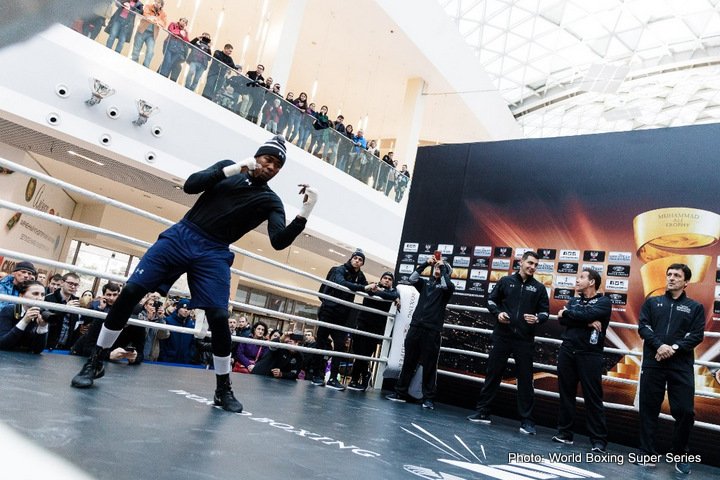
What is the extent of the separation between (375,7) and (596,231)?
9.31m

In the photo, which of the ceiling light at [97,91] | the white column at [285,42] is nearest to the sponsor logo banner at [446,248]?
the ceiling light at [97,91]

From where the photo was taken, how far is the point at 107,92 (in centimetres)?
902

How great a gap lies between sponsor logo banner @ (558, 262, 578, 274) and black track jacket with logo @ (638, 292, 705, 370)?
1.76 m

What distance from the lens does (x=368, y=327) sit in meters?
6.27

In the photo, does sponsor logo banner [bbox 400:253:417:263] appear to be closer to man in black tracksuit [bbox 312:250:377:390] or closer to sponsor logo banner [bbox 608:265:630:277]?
man in black tracksuit [bbox 312:250:377:390]

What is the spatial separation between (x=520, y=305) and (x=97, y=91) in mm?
7550

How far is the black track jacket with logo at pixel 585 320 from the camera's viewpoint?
4699 millimetres

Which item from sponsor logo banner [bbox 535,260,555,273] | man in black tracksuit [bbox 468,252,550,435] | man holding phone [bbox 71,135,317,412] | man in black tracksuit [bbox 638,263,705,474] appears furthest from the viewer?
sponsor logo banner [bbox 535,260,555,273]

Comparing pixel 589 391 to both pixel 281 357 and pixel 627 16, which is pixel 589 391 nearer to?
pixel 281 357

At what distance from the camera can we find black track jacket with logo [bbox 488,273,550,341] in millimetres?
5125

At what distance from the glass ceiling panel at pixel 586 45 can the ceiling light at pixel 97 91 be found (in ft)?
45.1

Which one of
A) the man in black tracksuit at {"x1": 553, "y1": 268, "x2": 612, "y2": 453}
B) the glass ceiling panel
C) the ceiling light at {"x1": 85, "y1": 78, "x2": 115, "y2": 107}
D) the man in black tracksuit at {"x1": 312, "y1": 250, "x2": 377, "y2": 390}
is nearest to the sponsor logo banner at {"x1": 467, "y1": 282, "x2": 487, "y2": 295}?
the man in black tracksuit at {"x1": 312, "y1": 250, "x2": 377, "y2": 390}

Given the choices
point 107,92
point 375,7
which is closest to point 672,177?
point 107,92

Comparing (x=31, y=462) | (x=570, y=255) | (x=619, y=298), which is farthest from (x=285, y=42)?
(x=31, y=462)
